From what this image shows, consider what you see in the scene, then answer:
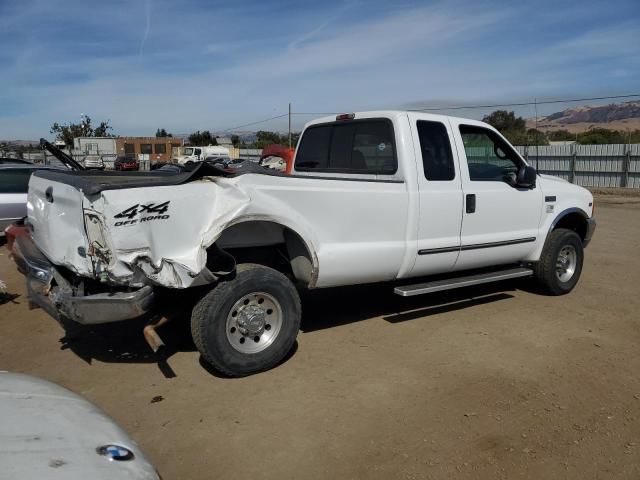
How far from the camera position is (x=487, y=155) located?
19.5ft

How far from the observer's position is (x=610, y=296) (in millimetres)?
6652

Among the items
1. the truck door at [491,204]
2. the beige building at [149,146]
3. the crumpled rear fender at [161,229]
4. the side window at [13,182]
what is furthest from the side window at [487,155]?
the beige building at [149,146]

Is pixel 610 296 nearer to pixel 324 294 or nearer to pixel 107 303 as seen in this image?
pixel 324 294

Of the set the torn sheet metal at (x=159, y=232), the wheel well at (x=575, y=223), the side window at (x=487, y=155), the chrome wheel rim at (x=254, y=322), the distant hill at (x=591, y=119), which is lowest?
the chrome wheel rim at (x=254, y=322)

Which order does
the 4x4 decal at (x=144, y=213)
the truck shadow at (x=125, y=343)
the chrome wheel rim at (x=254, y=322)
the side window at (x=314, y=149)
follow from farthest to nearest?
the side window at (x=314, y=149) < the truck shadow at (x=125, y=343) < the chrome wheel rim at (x=254, y=322) < the 4x4 decal at (x=144, y=213)

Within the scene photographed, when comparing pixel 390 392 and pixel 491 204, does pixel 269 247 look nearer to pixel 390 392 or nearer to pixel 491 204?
pixel 390 392

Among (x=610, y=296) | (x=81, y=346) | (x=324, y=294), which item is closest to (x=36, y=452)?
(x=81, y=346)

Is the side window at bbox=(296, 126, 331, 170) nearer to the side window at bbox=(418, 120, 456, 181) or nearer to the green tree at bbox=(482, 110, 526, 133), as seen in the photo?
the side window at bbox=(418, 120, 456, 181)

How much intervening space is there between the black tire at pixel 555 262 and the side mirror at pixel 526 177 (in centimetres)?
93

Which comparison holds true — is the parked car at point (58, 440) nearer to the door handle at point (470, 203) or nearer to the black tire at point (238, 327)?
the black tire at point (238, 327)

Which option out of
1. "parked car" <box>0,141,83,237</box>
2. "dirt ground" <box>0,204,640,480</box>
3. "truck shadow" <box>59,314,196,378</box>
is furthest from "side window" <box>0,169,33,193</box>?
"truck shadow" <box>59,314,196,378</box>

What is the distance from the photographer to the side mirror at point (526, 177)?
5.82 metres

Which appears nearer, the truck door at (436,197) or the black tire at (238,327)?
the black tire at (238,327)

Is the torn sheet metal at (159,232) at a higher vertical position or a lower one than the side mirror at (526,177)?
lower
